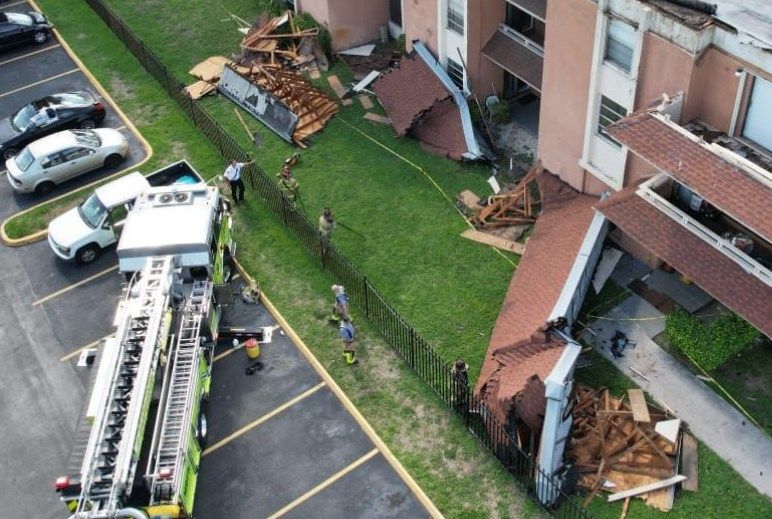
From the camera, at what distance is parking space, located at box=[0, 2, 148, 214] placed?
1171 inches

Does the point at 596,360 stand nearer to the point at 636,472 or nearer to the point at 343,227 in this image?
the point at 636,472

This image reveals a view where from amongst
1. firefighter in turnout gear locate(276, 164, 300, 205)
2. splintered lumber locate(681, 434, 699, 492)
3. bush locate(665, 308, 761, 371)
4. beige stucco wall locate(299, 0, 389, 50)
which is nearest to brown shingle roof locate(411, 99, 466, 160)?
firefighter in turnout gear locate(276, 164, 300, 205)

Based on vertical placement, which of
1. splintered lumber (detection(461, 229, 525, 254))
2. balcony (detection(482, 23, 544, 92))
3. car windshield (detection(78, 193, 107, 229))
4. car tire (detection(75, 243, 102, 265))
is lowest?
splintered lumber (detection(461, 229, 525, 254))

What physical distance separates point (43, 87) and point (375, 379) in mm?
21438

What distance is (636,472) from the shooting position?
1986 centimetres

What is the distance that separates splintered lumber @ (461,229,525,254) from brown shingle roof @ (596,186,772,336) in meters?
3.91

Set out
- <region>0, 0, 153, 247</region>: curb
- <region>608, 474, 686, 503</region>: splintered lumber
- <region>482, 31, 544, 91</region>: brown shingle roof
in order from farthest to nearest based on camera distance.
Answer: <region>482, 31, 544, 91</region>: brown shingle roof
<region>0, 0, 153, 247</region>: curb
<region>608, 474, 686, 503</region>: splintered lumber

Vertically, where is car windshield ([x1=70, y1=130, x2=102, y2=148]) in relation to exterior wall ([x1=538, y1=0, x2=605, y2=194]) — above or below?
below

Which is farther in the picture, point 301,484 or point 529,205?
point 529,205

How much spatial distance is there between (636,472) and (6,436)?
15.9 meters

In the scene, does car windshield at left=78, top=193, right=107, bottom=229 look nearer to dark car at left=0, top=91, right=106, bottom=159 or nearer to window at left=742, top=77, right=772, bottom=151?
dark car at left=0, top=91, right=106, bottom=159

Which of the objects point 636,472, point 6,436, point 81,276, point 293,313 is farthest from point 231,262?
point 636,472

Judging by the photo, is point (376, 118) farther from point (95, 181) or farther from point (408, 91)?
point (95, 181)

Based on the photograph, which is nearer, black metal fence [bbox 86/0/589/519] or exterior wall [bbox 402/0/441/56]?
black metal fence [bbox 86/0/589/519]
